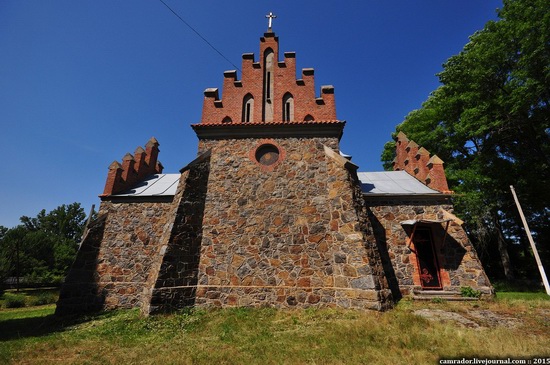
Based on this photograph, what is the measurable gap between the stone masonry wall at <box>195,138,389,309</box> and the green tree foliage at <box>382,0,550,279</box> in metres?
8.63

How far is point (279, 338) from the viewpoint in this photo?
6.16m

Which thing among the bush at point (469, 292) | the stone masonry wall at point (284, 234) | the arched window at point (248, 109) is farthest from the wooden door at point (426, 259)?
the arched window at point (248, 109)

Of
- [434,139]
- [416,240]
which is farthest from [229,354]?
[434,139]

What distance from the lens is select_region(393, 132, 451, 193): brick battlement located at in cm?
1211

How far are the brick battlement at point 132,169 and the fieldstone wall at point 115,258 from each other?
1070 millimetres

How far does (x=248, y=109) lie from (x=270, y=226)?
5.96 meters

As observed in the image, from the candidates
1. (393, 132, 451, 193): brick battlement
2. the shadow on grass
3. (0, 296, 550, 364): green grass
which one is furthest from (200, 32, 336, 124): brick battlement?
the shadow on grass

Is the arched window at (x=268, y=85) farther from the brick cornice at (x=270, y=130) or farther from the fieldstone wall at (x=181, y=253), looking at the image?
the fieldstone wall at (x=181, y=253)

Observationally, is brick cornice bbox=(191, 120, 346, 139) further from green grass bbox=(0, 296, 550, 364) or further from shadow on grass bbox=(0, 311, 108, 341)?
shadow on grass bbox=(0, 311, 108, 341)

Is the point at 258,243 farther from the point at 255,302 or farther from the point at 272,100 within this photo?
the point at 272,100

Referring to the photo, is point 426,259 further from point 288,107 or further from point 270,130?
point 288,107

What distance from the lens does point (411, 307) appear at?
8.30 m

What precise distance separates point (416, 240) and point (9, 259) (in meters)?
49.1

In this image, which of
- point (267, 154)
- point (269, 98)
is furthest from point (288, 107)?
point (267, 154)
